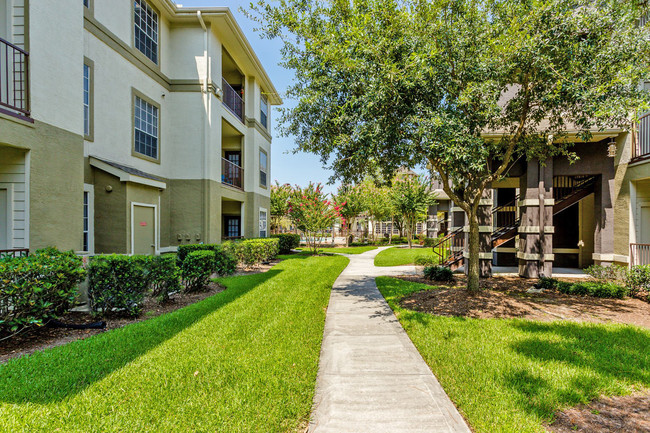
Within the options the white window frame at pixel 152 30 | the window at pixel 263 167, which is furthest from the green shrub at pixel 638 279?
the white window frame at pixel 152 30

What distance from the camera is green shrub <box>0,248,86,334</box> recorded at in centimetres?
411

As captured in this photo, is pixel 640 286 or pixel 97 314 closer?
pixel 97 314

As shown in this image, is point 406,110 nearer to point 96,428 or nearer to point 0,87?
point 96,428

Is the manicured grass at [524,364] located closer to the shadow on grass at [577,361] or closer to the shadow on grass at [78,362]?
the shadow on grass at [577,361]

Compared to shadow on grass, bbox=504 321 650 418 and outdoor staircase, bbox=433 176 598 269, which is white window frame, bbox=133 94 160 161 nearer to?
outdoor staircase, bbox=433 176 598 269

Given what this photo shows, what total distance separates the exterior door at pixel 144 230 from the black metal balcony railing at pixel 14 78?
3775 mm

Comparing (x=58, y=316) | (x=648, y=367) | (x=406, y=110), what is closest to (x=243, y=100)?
(x=406, y=110)

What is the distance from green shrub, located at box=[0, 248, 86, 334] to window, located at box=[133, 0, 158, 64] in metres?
8.43

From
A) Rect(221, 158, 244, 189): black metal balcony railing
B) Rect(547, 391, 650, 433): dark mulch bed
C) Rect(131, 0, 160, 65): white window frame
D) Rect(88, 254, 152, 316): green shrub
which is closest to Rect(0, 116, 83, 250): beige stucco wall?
Rect(88, 254, 152, 316): green shrub

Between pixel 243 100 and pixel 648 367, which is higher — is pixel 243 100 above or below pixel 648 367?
above

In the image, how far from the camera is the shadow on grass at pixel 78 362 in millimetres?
3092

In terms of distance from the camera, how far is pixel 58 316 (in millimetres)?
5270

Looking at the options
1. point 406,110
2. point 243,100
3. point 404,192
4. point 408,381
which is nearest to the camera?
point 408,381

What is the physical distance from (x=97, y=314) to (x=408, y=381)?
5.66m
